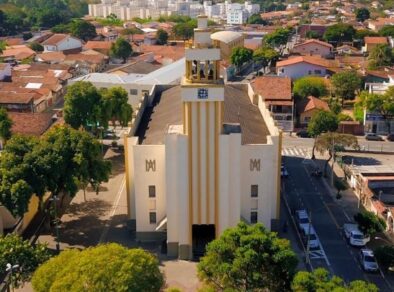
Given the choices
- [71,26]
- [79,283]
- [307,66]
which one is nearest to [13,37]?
[71,26]

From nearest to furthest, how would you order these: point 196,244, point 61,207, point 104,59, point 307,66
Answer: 1. point 196,244
2. point 61,207
3. point 307,66
4. point 104,59

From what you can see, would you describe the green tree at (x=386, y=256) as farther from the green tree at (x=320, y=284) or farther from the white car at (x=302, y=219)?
the green tree at (x=320, y=284)

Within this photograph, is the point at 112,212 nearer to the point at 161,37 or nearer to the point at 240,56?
the point at 240,56

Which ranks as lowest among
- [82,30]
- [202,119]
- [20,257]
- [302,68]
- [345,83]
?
[302,68]

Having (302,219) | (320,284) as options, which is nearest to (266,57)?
(302,219)

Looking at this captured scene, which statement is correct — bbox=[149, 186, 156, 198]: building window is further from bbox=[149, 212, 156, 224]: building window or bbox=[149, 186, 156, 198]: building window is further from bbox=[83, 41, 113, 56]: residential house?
bbox=[83, 41, 113, 56]: residential house

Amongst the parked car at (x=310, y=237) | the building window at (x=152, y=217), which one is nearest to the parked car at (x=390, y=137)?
the parked car at (x=310, y=237)

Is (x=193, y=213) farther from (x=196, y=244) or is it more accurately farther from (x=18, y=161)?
(x=18, y=161)
